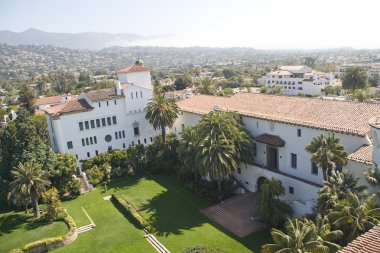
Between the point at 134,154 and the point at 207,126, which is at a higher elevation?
the point at 207,126

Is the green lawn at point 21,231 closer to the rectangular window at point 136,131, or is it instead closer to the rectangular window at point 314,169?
the rectangular window at point 136,131

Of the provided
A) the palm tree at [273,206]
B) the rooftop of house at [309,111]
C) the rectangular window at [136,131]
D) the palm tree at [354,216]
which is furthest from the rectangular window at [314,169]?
the rectangular window at [136,131]

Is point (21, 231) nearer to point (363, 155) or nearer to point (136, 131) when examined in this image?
point (136, 131)

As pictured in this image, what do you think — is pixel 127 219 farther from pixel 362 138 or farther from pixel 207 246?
pixel 362 138

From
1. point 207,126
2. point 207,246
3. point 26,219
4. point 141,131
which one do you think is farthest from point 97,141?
point 207,246

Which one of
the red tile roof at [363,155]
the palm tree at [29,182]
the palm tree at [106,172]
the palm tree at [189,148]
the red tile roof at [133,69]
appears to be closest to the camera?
the red tile roof at [363,155]
